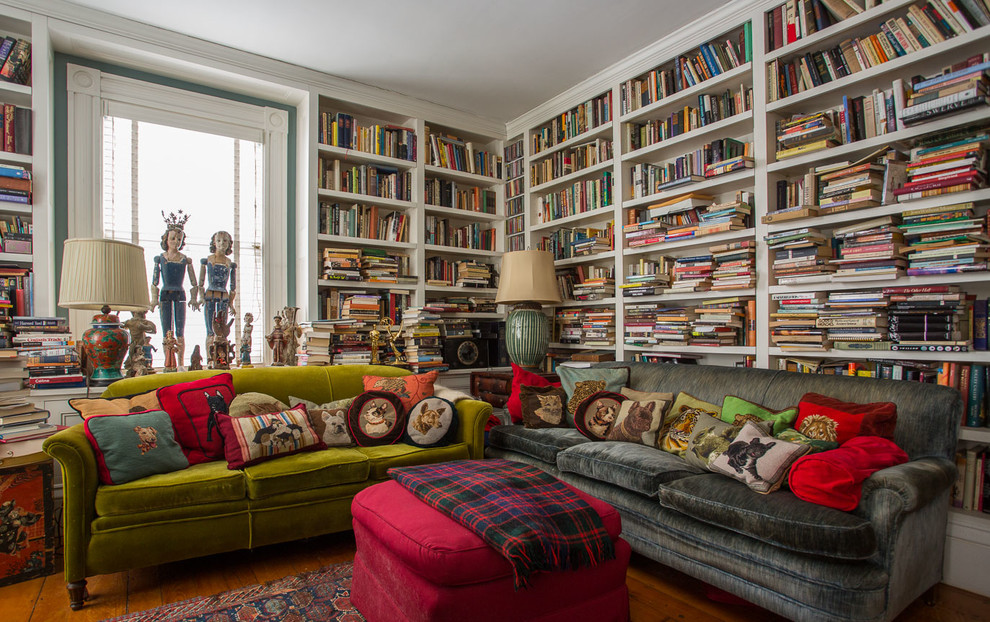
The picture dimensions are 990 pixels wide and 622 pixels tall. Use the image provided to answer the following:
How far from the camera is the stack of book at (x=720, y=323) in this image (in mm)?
3209

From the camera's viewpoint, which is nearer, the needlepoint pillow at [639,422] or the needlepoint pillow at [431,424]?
the needlepoint pillow at [639,422]

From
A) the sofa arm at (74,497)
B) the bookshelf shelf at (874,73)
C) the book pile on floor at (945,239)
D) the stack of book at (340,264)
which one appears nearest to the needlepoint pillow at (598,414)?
the book pile on floor at (945,239)

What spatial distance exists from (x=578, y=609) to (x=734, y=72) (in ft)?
9.90

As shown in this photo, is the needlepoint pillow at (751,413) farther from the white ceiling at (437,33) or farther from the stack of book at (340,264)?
the stack of book at (340,264)

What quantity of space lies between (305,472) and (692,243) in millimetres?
2583

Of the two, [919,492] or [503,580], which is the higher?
[919,492]

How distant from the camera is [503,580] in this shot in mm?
1651

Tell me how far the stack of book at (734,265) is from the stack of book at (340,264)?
254 cm

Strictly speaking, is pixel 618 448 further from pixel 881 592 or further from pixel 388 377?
pixel 388 377

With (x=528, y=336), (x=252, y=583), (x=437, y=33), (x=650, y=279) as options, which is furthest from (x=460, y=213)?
(x=252, y=583)

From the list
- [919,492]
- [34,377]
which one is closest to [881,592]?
[919,492]

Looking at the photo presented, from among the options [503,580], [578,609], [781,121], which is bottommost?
[578,609]

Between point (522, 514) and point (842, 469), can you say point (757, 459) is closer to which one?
point (842, 469)

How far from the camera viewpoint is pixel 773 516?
5.97ft
